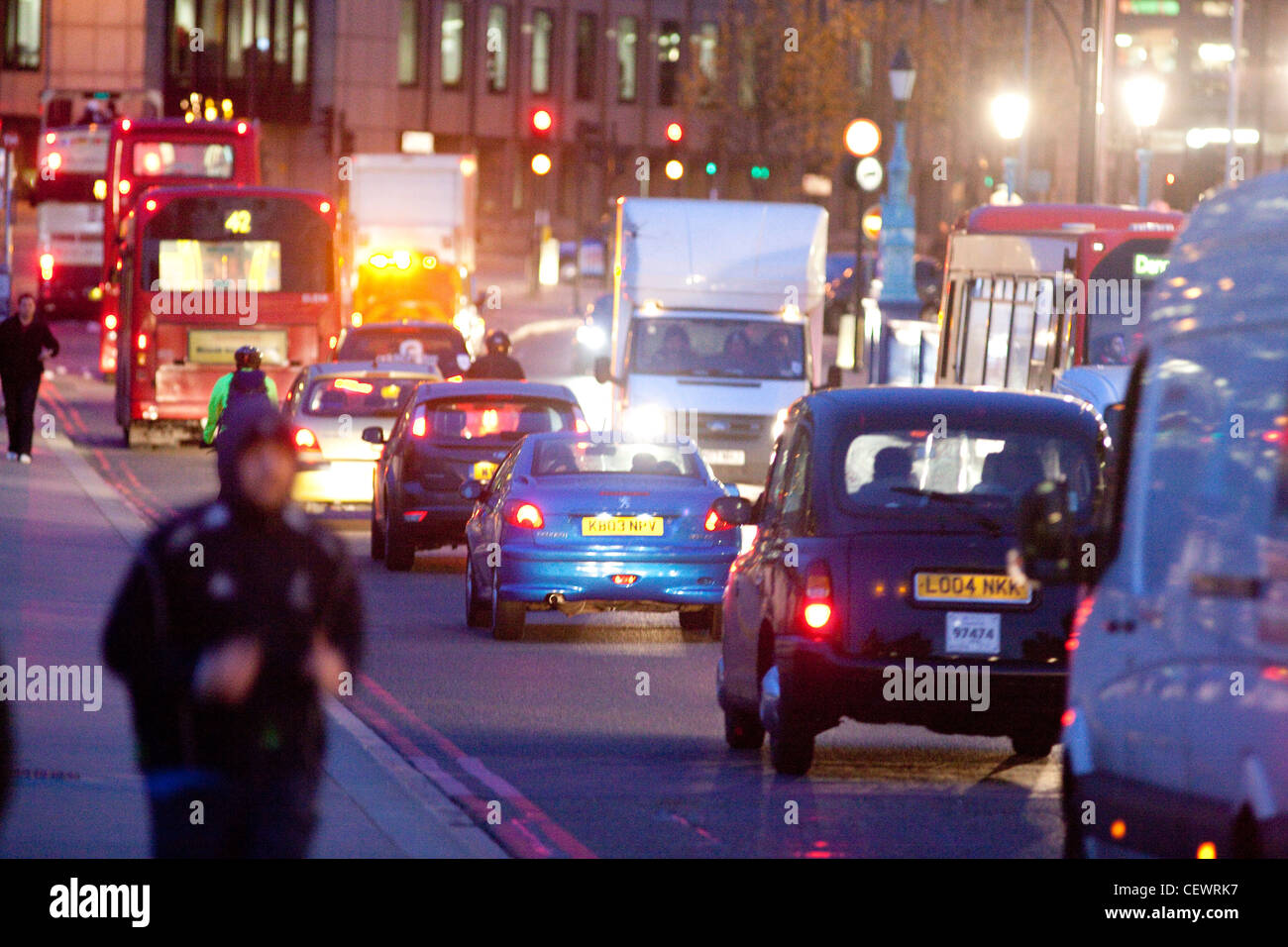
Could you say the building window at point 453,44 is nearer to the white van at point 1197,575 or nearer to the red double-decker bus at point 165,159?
the red double-decker bus at point 165,159

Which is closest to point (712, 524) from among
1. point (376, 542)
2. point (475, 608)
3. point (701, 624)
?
point (701, 624)

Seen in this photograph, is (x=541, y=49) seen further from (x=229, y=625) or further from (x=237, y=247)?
(x=229, y=625)

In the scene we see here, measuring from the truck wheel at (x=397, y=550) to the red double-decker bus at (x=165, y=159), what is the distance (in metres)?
20.5

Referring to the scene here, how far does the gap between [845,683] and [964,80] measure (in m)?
74.0

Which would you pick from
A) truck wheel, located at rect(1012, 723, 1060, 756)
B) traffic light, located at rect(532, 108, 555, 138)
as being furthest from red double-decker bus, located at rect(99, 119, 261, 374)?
truck wheel, located at rect(1012, 723, 1060, 756)

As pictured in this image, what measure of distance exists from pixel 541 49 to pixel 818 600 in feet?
260

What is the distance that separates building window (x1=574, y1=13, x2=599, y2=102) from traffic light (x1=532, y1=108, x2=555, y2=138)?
46.5 meters

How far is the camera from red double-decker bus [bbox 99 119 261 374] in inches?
1596

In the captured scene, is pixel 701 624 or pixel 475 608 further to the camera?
pixel 701 624

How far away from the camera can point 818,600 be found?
10805mm

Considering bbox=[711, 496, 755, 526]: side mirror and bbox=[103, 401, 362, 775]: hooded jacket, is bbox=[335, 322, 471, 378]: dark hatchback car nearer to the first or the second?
bbox=[711, 496, 755, 526]: side mirror
